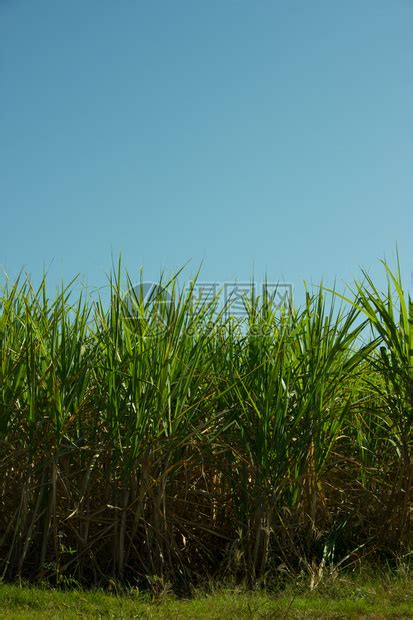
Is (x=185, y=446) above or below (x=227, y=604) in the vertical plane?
above

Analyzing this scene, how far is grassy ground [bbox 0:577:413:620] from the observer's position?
11.6 ft

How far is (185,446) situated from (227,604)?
3.39 feet

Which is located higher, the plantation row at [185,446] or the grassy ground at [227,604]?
the plantation row at [185,446]

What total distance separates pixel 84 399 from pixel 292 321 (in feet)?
4.82

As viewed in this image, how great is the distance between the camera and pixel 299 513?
14.5 ft

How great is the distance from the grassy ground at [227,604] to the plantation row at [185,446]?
0.76 ft

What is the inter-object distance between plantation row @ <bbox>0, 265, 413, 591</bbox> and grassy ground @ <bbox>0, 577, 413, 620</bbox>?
0.23 m

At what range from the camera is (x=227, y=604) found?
3.65 m

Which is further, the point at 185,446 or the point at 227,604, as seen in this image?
the point at 185,446

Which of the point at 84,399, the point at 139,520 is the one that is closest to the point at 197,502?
the point at 139,520

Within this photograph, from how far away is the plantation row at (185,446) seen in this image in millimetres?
4199

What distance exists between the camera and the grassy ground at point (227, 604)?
353 cm

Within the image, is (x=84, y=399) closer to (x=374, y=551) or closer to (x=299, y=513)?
(x=299, y=513)

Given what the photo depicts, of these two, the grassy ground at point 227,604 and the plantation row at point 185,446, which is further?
the plantation row at point 185,446
